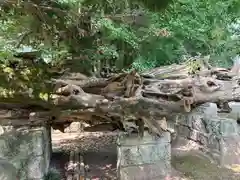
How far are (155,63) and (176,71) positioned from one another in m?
1.79

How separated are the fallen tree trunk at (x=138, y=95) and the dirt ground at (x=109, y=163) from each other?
2.95 feet

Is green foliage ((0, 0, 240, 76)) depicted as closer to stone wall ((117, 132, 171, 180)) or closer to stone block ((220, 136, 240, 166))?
stone wall ((117, 132, 171, 180))

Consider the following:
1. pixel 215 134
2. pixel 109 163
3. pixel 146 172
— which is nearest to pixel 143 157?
pixel 146 172

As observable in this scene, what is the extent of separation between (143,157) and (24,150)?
1.74 metres

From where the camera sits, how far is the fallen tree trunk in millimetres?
4328

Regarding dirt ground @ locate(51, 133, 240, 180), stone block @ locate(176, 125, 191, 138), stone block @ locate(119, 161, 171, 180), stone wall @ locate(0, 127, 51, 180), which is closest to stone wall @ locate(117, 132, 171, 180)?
stone block @ locate(119, 161, 171, 180)

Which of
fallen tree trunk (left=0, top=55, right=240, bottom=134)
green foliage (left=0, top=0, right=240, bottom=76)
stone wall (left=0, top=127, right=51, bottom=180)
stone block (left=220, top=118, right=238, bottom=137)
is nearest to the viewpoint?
green foliage (left=0, top=0, right=240, bottom=76)

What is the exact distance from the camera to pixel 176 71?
217 inches

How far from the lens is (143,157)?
16.6ft

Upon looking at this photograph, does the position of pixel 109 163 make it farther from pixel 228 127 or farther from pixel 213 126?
pixel 228 127

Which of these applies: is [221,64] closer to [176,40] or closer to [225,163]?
[176,40]

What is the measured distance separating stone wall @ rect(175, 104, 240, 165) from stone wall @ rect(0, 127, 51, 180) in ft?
10.0

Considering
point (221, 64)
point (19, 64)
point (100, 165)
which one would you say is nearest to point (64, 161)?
point (100, 165)

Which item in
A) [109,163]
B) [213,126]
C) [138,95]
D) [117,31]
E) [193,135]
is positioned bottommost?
[109,163]
